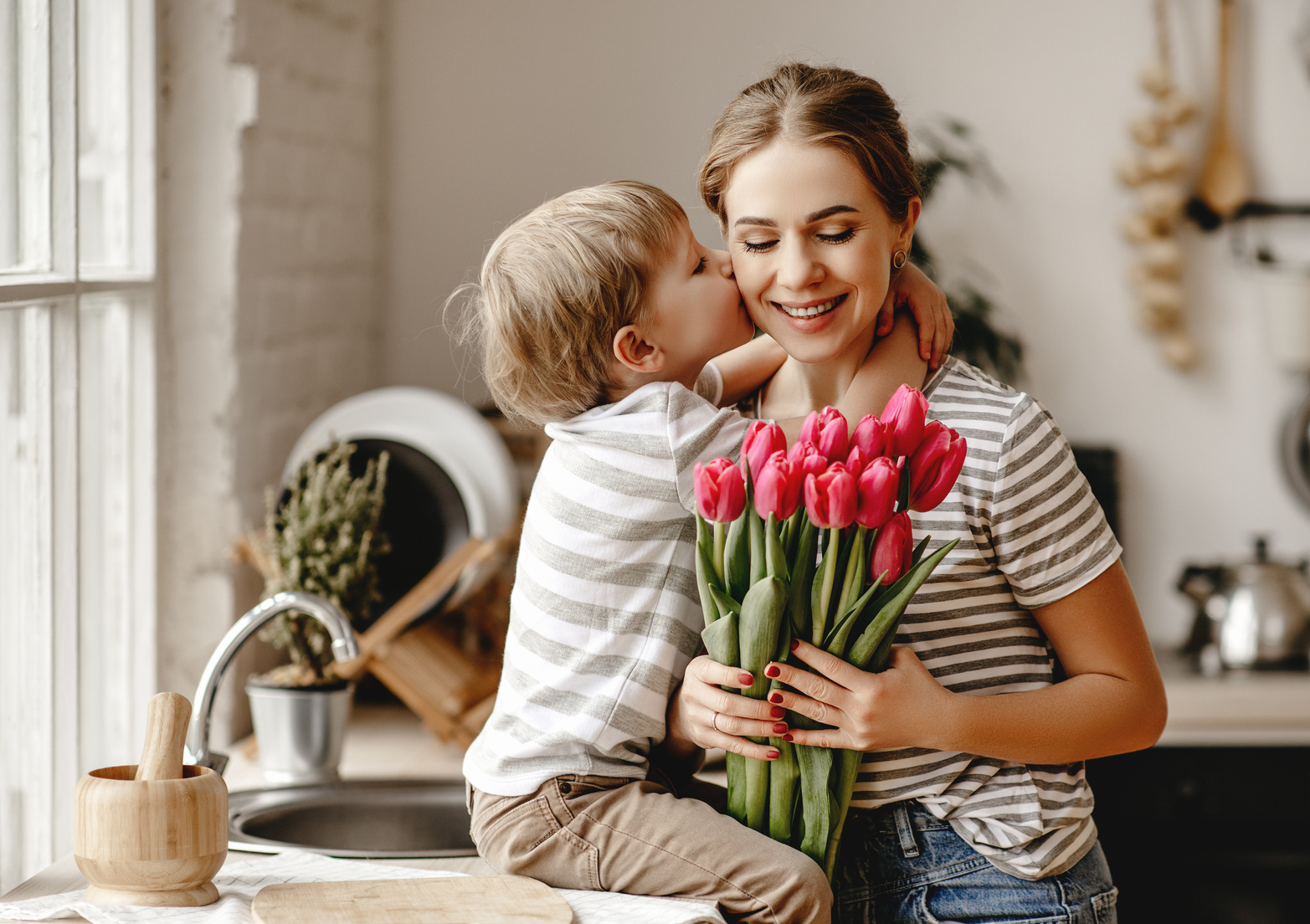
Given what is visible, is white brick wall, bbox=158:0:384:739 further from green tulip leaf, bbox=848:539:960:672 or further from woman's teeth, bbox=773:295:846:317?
green tulip leaf, bbox=848:539:960:672

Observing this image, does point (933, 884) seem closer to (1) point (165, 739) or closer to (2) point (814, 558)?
(2) point (814, 558)

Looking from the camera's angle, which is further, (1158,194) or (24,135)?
(1158,194)

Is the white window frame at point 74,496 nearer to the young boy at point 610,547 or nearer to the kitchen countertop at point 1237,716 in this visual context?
the young boy at point 610,547

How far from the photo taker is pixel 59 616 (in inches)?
61.7

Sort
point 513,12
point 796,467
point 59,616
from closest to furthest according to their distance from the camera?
point 796,467 → point 59,616 → point 513,12

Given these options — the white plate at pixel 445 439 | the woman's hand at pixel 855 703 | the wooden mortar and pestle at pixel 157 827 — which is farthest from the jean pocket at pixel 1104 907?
the white plate at pixel 445 439

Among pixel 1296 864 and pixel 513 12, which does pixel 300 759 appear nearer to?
pixel 513 12

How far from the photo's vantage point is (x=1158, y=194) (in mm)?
2549

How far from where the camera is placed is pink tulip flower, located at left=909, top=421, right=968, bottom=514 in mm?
854

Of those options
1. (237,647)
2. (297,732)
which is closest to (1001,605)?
(237,647)

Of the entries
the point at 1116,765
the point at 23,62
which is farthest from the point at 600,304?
the point at 1116,765

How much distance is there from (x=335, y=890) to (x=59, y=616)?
0.71 metres

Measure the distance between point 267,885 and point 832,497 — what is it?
0.61 m

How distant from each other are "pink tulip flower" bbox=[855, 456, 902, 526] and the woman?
0.16 m
